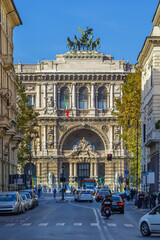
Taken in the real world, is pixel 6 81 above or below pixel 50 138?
above

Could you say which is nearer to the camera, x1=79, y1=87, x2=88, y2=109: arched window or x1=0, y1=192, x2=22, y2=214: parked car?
x1=0, y1=192, x2=22, y2=214: parked car

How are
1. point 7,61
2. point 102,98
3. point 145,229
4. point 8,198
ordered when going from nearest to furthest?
point 145,229, point 8,198, point 7,61, point 102,98

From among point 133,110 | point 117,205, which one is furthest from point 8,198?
point 133,110

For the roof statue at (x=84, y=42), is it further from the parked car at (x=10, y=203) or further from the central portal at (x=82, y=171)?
the parked car at (x=10, y=203)

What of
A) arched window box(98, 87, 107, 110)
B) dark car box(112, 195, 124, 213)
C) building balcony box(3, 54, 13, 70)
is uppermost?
arched window box(98, 87, 107, 110)

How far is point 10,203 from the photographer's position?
44469mm

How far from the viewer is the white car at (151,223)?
1094 inches

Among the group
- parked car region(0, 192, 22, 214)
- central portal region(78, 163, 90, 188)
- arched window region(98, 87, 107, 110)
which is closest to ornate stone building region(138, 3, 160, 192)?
parked car region(0, 192, 22, 214)

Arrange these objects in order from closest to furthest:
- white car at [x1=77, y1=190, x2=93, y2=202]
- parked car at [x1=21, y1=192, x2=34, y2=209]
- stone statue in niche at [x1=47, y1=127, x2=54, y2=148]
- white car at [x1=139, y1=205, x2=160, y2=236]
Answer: white car at [x1=139, y1=205, x2=160, y2=236]
parked car at [x1=21, y1=192, x2=34, y2=209]
white car at [x1=77, y1=190, x2=93, y2=202]
stone statue in niche at [x1=47, y1=127, x2=54, y2=148]

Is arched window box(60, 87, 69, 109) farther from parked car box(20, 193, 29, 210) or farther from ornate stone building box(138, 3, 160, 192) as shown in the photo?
parked car box(20, 193, 29, 210)

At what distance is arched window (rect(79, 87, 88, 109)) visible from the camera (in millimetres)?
125438

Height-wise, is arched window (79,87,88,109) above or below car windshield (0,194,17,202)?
above

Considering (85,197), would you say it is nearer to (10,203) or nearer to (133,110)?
(133,110)

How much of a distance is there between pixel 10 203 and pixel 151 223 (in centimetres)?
1811
